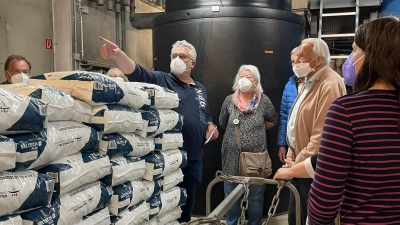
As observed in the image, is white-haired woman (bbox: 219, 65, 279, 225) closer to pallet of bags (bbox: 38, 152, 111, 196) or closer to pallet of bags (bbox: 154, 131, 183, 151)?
pallet of bags (bbox: 154, 131, 183, 151)

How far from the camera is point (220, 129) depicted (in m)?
3.21

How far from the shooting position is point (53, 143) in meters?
1.18

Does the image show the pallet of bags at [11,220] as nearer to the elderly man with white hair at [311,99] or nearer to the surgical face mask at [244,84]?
the elderly man with white hair at [311,99]

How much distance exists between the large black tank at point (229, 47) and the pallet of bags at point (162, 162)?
1.22 metres

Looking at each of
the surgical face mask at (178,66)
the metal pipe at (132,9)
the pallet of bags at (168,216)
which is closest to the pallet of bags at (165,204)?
the pallet of bags at (168,216)

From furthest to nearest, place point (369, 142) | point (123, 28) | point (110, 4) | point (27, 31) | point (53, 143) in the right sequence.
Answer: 1. point (123, 28)
2. point (110, 4)
3. point (27, 31)
4. point (53, 143)
5. point (369, 142)

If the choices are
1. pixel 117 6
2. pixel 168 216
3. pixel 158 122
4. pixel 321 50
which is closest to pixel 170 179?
pixel 168 216

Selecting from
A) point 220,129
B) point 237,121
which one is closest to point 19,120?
point 237,121

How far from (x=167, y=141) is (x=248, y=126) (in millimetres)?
983

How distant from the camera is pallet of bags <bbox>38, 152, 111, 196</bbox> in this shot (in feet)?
3.92

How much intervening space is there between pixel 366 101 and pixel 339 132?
0.37ft

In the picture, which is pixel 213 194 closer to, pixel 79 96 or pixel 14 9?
pixel 79 96

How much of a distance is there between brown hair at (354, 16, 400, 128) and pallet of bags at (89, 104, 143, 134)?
3.09ft

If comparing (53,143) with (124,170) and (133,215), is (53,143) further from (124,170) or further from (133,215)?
(133,215)
